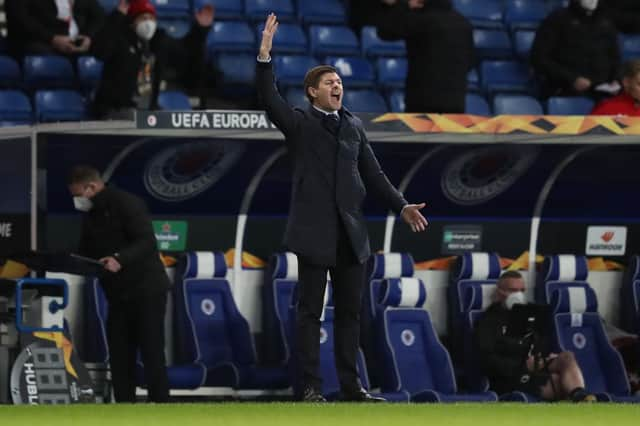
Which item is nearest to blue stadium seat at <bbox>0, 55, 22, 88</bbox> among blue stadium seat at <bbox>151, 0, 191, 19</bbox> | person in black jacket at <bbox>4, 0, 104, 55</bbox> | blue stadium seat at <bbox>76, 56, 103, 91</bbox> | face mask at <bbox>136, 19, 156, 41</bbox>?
person in black jacket at <bbox>4, 0, 104, 55</bbox>

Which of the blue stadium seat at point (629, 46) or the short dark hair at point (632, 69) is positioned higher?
the blue stadium seat at point (629, 46)

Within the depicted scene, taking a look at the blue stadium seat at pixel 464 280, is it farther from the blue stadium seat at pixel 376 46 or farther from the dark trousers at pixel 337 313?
the dark trousers at pixel 337 313

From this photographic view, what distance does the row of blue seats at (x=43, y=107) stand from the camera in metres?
16.2

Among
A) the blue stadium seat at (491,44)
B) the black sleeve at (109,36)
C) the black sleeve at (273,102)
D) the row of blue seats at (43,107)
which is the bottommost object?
the black sleeve at (273,102)

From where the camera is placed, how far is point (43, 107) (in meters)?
16.3

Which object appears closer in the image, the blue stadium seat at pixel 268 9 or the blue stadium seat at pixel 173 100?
the blue stadium seat at pixel 173 100

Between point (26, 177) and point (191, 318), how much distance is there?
181cm

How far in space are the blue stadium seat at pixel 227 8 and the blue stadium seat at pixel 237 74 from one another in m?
0.91

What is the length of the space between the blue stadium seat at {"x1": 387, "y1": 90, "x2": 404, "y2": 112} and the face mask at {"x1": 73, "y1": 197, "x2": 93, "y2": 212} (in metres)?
4.75

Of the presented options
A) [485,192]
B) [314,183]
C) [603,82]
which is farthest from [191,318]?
[603,82]

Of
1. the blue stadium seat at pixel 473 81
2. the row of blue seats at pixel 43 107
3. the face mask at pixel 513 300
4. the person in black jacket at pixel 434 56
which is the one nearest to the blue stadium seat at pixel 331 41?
the blue stadium seat at pixel 473 81

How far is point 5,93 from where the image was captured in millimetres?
16281

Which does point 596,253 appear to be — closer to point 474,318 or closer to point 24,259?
point 474,318

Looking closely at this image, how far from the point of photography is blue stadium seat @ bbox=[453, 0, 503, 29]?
63.9ft
